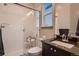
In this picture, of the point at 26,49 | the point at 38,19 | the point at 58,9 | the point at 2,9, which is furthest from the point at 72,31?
the point at 2,9

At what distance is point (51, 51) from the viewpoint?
1283mm

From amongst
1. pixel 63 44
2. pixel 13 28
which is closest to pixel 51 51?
pixel 63 44

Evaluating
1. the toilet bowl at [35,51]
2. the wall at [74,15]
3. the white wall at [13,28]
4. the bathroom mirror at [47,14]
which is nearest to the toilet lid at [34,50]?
the toilet bowl at [35,51]

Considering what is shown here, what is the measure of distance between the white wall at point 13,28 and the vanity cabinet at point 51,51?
0.24m

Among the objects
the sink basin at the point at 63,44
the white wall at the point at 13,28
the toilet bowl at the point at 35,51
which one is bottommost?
the toilet bowl at the point at 35,51

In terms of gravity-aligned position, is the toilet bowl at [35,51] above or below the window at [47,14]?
below

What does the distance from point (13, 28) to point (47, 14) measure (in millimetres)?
386

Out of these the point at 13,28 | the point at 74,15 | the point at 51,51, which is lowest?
the point at 51,51

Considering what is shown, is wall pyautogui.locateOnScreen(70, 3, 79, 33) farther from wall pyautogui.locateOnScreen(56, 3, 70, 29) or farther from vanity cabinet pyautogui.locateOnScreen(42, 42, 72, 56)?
vanity cabinet pyautogui.locateOnScreen(42, 42, 72, 56)

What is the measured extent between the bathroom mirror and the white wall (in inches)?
7.2

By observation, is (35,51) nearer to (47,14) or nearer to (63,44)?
(63,44)

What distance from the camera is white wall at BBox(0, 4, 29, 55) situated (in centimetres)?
126

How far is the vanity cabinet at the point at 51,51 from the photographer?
123 cm

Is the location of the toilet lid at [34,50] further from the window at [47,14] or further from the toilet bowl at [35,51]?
the window at [47,14]
